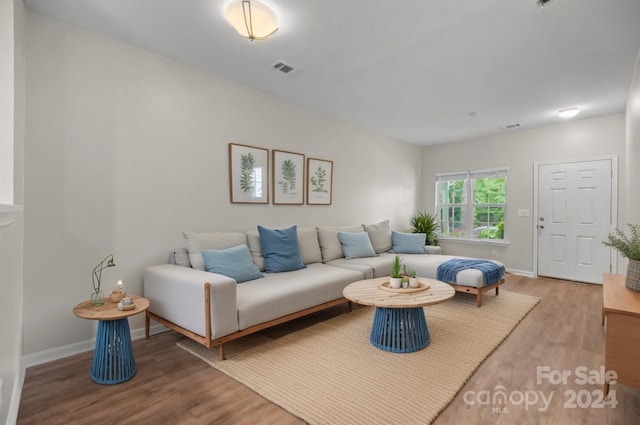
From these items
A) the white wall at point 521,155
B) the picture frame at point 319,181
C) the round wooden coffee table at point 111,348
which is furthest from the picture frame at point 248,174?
the white wall at point 521,155

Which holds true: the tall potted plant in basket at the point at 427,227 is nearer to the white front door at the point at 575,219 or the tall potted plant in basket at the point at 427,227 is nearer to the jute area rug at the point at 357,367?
the white front door at the point at 575,219

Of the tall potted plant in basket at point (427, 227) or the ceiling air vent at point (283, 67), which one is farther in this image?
the tall potted plant in basket at point (427, 227)

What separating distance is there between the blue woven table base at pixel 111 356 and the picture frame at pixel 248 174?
170 cm

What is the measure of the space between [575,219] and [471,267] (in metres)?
2.47

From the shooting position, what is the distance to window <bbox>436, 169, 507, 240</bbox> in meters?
5.69

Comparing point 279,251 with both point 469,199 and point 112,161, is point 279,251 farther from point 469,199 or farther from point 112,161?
point 469,199

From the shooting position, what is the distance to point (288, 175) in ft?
13.3

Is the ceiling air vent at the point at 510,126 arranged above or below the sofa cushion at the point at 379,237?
above

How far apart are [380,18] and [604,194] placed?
178 inches

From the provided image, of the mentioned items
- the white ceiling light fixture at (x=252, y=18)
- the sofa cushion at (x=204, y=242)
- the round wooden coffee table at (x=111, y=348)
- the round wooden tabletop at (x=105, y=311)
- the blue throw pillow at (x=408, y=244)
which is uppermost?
the white ceiling light fixture at (x=252, y=18)

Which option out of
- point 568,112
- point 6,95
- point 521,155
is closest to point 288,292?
point 6,95

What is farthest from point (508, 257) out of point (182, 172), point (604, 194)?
point (182, 172)

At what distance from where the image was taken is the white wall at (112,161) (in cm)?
228

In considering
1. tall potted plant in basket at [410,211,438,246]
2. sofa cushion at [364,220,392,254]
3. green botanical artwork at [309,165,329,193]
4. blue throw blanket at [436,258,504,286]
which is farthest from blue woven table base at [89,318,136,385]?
tall potted plant in basket at [410,211,438,246]
